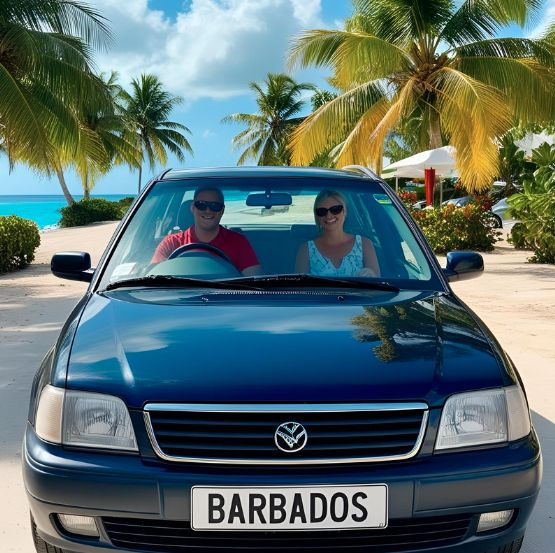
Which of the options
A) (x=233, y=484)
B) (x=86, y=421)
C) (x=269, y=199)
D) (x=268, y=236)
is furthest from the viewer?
(x=268, y=236)

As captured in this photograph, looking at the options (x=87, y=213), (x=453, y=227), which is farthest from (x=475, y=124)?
(x=87, y=213)

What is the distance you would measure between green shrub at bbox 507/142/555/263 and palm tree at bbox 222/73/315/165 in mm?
35128

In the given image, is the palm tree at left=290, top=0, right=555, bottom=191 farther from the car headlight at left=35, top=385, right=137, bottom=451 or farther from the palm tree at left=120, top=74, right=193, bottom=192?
the palm tree at left=120, top=74, right=193, bottom=192

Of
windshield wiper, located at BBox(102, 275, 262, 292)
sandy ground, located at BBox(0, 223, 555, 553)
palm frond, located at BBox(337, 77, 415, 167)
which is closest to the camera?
windshield wiper, located at BBox(102, 275, 262, 292)

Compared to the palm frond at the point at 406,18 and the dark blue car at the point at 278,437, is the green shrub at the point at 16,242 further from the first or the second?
the dark blue car at the point at 278,437

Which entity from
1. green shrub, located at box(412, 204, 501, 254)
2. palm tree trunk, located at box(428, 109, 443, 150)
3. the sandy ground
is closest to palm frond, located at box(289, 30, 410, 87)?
palm tree trunk, located at box(428, 109, 443, 150)

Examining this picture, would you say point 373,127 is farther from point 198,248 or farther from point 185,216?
point 198,248

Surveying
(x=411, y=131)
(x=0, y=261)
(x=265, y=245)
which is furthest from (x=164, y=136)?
(x=265, y=245)

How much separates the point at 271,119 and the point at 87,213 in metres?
16.0

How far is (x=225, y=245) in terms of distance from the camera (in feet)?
12.9

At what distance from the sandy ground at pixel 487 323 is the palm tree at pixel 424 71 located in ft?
11.3

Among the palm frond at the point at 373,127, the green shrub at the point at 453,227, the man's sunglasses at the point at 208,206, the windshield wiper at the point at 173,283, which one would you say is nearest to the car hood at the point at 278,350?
the windshield wiper at the point at 173,283

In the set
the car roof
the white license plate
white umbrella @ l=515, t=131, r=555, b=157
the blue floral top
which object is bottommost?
the white license plate

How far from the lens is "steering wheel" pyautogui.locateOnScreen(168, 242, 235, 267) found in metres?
3.77
